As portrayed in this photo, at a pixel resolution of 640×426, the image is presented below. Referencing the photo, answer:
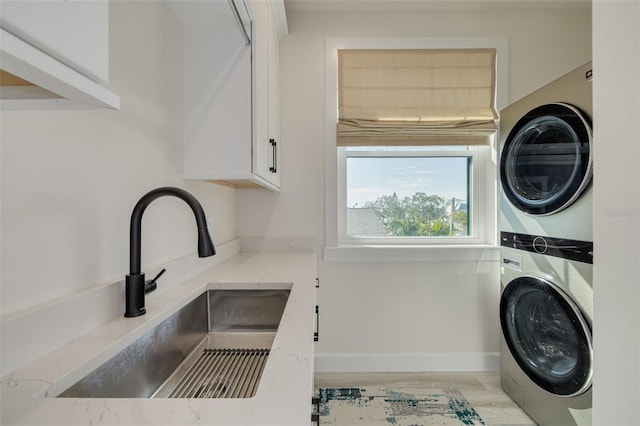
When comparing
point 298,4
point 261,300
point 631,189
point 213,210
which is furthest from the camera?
point 298,4

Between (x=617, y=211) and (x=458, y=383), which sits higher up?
(x=617, y=211)

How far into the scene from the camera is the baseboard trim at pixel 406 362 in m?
2.09

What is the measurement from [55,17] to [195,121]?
1.05 meters

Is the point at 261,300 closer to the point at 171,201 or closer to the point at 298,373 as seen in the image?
the point at 171,201

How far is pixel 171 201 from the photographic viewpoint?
1.21m

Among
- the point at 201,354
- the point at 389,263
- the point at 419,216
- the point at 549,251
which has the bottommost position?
the point at 201,354

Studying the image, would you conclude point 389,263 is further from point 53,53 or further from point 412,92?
point 53,53

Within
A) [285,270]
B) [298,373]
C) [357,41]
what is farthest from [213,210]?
[357,41]

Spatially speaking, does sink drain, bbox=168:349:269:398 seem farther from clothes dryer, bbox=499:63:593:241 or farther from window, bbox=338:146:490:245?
clothes dryer, bbox=499:63:593:241

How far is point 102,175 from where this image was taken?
2.78 ft

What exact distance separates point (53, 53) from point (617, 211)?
59.8 inches

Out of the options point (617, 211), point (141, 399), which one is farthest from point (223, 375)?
point (617, 211)

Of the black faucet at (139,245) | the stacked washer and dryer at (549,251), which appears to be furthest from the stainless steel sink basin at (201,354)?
the stacked washer and dryer at (549,251)

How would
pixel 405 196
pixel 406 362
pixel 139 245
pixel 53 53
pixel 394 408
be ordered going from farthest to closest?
pixel 405 196
pixel 406 362
pixel 394 408
pixel 139 245
pixel 53 53
